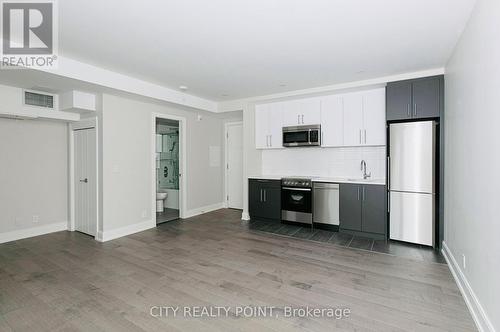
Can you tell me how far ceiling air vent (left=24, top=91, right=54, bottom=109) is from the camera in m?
3.92

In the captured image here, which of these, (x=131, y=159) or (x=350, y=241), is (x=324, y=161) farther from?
(x=131, y=159)

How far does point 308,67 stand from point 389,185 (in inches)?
84.7

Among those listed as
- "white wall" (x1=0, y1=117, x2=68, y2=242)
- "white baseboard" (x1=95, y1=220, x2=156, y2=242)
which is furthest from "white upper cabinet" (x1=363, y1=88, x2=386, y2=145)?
"white wall" (x1=0, y1=117, x2=68, y2=242)

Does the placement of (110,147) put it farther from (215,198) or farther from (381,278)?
(381,278)

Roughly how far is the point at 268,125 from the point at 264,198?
1.51 meters

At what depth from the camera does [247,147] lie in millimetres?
5609

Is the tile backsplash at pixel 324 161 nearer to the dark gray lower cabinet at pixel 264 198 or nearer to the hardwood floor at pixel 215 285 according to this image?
the dark gray lower cabinet at pixel 264 198

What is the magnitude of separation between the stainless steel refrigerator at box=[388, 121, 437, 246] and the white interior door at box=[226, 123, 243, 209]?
3.56 metres

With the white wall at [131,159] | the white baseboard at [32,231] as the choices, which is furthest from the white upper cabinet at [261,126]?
the white baseboard at [32,231]

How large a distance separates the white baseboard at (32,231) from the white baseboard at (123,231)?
1.09 meters

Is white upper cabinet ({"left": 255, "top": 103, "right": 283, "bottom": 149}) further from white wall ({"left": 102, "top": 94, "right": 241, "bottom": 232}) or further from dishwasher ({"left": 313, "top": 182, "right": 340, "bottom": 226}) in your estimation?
white wall ({"left": 102, "top": 94, "right": 241, "bottom": 232})

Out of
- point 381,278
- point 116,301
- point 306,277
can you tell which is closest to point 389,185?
point 381,278

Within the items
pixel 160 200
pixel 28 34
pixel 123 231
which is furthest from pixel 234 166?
pixel 28 34

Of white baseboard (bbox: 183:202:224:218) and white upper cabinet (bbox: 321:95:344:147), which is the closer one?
white upper cabinet (bbox: 321:95:344:147)
